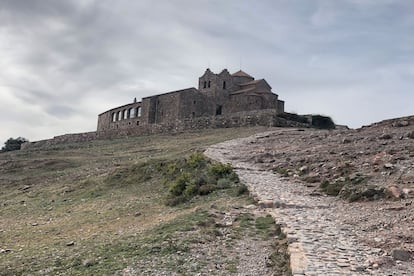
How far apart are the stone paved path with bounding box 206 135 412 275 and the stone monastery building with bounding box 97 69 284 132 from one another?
3764cm

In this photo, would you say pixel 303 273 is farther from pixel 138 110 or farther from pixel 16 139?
pixel 16 139

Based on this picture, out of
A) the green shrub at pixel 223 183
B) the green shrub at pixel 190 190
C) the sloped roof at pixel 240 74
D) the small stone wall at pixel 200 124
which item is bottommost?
the green shrub at pixel 190 190

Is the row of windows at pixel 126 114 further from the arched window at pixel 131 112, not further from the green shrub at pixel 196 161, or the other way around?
the green shrub at pixel 196 161

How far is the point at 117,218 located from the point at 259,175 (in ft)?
18.8

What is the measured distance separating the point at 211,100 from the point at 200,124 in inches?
460

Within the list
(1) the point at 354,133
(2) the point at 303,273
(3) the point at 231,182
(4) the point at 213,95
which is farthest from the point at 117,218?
(4) the point at 213,95

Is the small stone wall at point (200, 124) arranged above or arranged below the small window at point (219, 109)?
below

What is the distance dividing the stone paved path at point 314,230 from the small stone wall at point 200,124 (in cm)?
2439

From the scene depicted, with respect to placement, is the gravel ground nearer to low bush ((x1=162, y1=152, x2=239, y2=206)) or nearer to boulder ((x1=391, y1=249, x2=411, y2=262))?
boulder ((x1=391, y1=249, x2=411, y2=262))

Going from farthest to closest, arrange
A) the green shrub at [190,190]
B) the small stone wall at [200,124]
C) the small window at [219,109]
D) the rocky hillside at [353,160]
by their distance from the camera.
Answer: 1. the small window at [219,109]
2. the small stone wall at [200,124]
3. the green shrub at [190,190]
4. the rocky hillside at [353,160]

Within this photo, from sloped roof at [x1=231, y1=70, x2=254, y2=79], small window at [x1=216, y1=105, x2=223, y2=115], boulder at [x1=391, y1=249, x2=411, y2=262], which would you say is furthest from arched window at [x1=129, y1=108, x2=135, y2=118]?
boulder at [x1=391, y1=249, x2=411, y2=262]

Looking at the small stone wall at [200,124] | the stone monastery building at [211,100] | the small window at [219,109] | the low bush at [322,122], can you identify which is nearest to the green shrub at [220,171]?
the small stone wall at [200,124]

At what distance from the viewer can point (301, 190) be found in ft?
51.3

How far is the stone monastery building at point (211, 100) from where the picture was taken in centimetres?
5528
